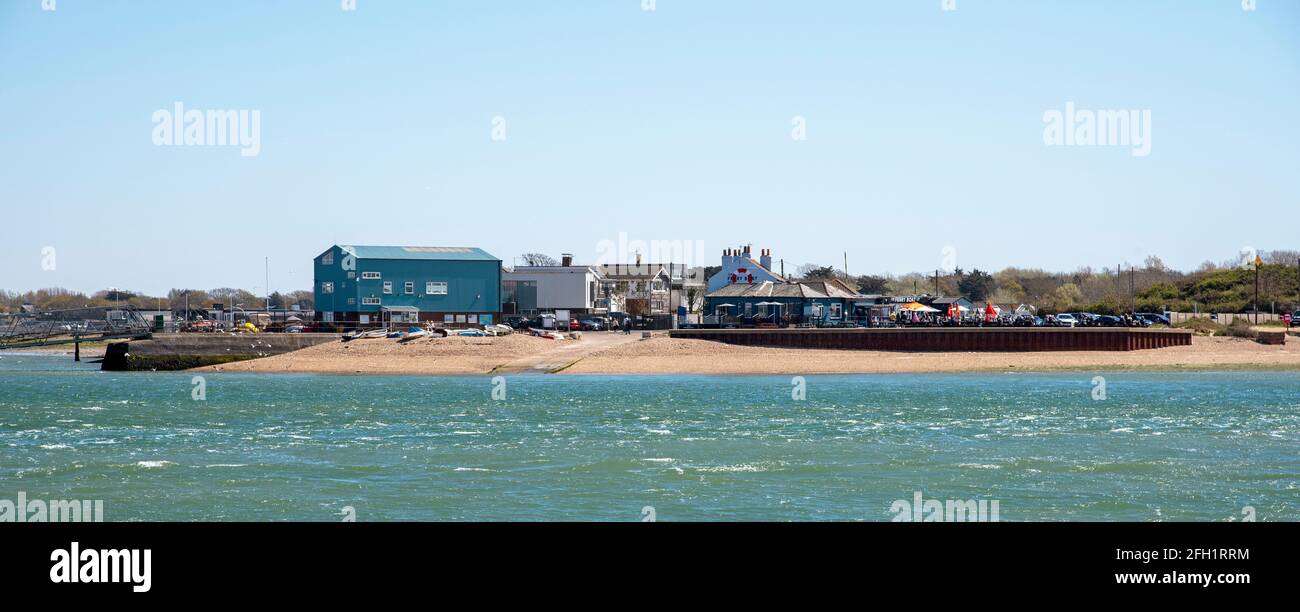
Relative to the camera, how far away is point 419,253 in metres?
87.1

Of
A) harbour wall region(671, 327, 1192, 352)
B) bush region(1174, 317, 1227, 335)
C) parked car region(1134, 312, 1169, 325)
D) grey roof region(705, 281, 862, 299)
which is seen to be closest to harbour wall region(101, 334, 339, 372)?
harbour wall region(671, 327, 1192, 352)

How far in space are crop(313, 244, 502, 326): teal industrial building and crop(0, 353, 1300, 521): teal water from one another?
32.9m

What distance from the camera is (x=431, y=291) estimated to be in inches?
3376

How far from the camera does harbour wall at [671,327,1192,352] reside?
69938 mm

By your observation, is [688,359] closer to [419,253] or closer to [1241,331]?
[419,253]

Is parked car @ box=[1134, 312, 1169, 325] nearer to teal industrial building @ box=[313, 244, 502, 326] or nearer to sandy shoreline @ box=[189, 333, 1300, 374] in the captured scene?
sandy shoreline @ box=[189, 333, 1300, 374]

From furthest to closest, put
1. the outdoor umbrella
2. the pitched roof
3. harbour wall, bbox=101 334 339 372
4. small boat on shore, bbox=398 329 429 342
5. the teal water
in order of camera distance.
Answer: the pitched roof
the outdoor umbrella
small boat on shore, bbox=398 329 429 342
harbour wall, bbox=101 334 339 372
the teal water

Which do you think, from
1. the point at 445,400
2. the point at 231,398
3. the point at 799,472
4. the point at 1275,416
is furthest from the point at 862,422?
the point at 231,398

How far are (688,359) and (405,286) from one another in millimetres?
28694

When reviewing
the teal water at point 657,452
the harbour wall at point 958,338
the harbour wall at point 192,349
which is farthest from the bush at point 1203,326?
the harbour wall at point 192,349

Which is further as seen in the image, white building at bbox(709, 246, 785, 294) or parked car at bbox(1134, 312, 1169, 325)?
white building at bbox(709, 246, 785, 294)

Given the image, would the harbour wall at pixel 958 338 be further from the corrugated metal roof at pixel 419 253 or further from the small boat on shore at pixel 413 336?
the corrugated metal roof at pixel 419 253

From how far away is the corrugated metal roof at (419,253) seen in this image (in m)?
85.0

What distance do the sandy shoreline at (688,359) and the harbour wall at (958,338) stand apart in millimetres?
1063
